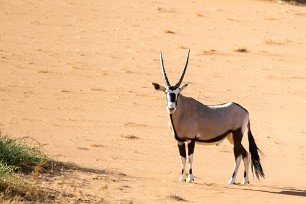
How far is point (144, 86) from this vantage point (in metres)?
21.1

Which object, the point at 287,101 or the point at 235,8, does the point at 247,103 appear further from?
the point at 235,8

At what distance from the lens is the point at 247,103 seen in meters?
20.3

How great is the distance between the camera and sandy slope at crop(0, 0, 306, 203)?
43.8 ft

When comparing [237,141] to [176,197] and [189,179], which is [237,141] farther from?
[176,197]

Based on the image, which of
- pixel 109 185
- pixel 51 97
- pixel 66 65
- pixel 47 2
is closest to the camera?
pixel 109 185

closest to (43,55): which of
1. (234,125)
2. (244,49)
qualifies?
(244,49)

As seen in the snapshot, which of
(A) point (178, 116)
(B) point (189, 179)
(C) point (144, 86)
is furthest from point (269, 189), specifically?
(C) point (144, 86)

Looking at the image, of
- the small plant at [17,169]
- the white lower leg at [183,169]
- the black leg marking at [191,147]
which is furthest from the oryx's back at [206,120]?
the small plant at [17,169]

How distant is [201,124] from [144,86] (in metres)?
7.92

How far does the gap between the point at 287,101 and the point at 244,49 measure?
4.47 metres

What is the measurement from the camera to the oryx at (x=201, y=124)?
42.9 feet

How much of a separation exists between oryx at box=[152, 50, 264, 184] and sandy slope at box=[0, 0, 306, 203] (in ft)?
1.50

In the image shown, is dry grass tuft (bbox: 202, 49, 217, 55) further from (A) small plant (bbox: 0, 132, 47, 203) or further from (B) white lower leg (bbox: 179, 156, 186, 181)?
(A) small plant (bbox: 0, 132, 47, 203)

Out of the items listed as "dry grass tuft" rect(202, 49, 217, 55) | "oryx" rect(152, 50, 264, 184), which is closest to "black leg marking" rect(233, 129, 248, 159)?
"oryx" rect(152, 50, 264, 184)
